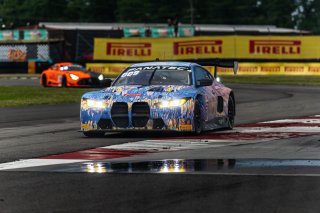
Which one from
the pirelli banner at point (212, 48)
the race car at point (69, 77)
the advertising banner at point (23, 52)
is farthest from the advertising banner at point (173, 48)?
the race car at point (69, 77)

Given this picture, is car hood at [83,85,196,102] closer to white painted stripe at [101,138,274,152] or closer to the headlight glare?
white painted stripe at [101,138,274,152]

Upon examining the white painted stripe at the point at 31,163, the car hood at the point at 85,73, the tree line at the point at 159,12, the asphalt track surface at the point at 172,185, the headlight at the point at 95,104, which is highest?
the tree line at the point at 159,12

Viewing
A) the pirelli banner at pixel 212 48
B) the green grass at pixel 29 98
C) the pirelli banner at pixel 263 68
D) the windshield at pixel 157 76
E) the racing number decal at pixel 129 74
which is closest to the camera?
the windshield at pixel 157 76

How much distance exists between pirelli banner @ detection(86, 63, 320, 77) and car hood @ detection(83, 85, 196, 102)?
110 feet

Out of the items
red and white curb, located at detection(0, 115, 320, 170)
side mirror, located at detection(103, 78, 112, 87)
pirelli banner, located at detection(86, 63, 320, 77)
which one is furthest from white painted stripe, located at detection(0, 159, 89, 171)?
pirelli banner, located at detection(86, 63, 320, 77)

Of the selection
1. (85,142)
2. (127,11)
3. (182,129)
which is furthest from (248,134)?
(127,11)

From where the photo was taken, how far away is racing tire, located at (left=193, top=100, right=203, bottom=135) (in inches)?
556

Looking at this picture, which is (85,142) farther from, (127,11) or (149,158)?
(127,11)

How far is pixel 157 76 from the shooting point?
49.0 feet

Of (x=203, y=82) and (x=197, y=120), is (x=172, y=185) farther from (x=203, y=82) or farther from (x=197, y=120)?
(x=203, y=82)

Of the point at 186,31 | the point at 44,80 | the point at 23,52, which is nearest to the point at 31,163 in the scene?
the point at 44,80

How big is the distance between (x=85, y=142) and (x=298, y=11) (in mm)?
128341

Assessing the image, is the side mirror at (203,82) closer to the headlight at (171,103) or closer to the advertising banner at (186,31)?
the headlight at (171,103)

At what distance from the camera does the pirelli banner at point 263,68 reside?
163 feet
